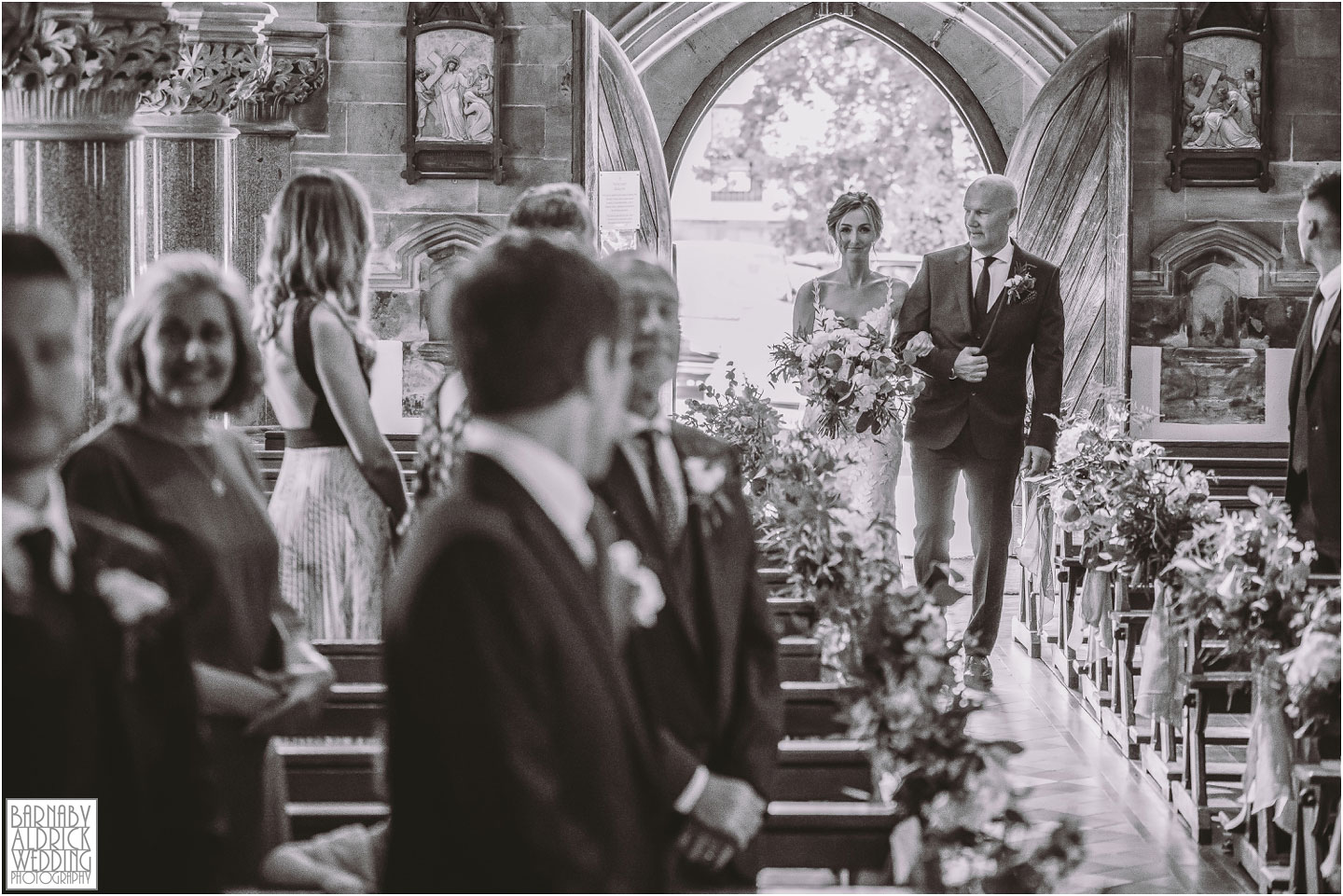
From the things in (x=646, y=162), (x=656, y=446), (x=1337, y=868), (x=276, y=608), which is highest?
(x=646, y=162)

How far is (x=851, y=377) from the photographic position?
6664 millimetres

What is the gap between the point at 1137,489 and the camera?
5551mm

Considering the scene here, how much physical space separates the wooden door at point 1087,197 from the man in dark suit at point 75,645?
802cm

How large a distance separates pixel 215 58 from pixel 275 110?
8.50ft

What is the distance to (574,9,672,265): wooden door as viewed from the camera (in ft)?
30.4

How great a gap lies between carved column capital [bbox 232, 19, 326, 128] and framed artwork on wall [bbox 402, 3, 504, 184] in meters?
0.57

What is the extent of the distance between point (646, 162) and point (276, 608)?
8.04 meters

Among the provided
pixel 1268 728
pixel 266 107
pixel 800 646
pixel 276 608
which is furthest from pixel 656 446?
pixel 266 107

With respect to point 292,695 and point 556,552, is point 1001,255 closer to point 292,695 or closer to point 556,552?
point 292,695

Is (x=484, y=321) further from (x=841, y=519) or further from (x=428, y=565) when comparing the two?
(x=841, y=519)

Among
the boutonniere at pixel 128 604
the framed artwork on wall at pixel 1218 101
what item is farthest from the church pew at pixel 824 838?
the framed artwork on wall at pixel 1218 101

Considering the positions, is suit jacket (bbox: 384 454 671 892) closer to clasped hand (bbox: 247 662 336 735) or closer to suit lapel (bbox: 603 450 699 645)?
suit lapel (bbox: 603 450 699 645)

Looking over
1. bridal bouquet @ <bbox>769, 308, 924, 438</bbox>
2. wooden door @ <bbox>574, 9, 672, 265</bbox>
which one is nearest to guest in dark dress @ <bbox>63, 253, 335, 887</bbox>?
bridal bouquet @ <bbox>769, 308, 924, 438</bbox>

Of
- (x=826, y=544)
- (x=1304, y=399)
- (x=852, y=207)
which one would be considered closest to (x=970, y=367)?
(x=852, y=207)
